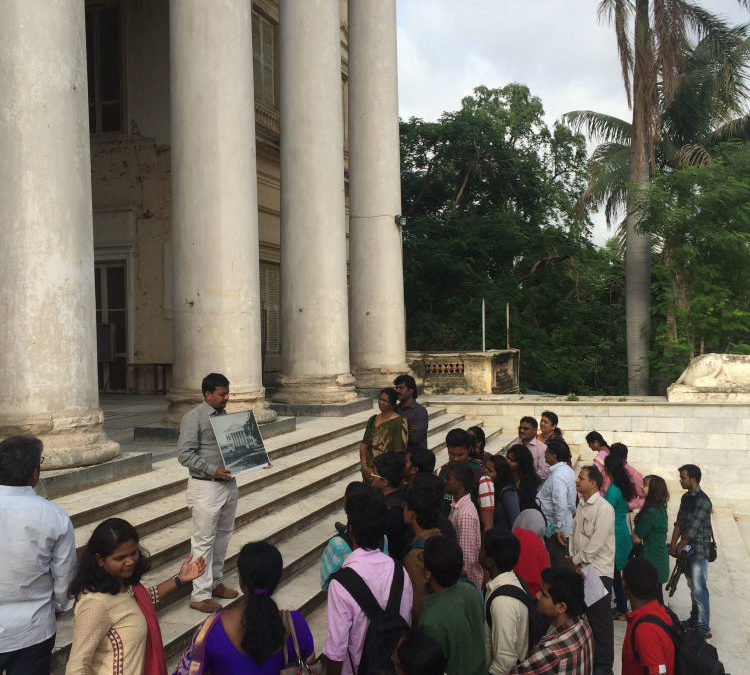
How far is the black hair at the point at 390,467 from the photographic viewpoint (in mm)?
5113

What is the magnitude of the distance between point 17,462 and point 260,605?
1.33m

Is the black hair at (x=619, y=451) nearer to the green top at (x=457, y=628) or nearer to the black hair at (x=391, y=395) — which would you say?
the black hair at (x=391, y=395)

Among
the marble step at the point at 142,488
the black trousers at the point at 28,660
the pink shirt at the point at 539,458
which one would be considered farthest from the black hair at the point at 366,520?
the pink shirt at the point at 539,458

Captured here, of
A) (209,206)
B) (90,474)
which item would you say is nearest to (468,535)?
(90,474)

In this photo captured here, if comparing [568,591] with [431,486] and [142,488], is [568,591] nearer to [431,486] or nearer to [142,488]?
[431,486]

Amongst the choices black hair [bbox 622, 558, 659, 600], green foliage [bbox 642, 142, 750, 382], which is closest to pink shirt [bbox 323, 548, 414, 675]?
black hair [bbox 622, 558, 659, 600]

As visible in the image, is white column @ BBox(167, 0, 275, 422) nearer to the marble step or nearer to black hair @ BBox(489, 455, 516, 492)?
the marble step

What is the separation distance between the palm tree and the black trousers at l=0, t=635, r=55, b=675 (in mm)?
18782

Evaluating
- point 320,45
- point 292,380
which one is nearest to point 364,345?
point 292,380

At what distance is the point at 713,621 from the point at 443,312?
15.9 m

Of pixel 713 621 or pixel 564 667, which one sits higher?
pixel 564 667

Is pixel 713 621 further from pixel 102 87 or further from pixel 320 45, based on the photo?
pixel 102 87

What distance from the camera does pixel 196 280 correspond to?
33.1 feet

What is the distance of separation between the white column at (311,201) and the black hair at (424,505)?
878 centimetres
